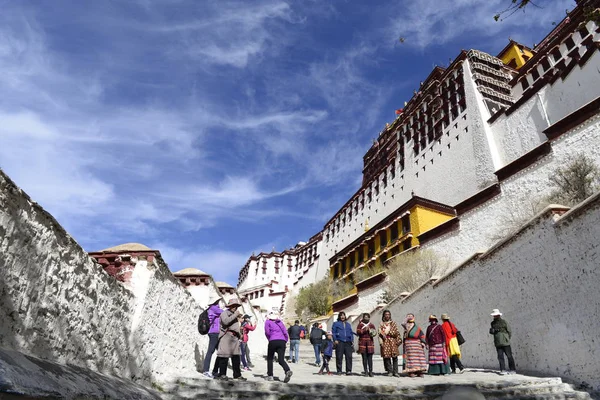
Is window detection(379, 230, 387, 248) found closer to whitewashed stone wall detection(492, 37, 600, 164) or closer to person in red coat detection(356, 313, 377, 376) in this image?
whitewashed stone wall detection(492, 37, 600, 164)

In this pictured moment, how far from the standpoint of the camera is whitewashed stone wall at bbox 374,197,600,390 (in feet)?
20.0

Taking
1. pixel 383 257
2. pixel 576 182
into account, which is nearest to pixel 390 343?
pixel 576 182

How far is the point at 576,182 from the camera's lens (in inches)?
555

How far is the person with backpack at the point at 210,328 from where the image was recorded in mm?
6571

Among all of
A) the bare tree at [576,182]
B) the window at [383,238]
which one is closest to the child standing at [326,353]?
the bare tree at [576,182]

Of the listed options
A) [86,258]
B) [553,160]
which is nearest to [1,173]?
[86,258]

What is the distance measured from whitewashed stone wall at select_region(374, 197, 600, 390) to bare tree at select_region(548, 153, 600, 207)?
21.7 ft

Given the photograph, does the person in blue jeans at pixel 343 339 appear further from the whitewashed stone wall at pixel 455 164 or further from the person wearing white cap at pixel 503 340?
the whitewashed stone wall at pixel 455 164

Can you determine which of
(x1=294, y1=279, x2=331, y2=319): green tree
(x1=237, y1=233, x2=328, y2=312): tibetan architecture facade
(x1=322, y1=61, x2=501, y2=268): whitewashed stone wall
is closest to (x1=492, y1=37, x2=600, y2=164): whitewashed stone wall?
(x1=322, y1=61, x2=501, y2=268): whitewashed stone wall

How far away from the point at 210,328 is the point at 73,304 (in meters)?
3.40

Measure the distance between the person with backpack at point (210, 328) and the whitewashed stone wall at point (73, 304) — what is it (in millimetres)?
472

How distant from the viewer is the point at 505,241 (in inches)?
326

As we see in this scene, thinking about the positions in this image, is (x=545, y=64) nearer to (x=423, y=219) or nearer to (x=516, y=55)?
(x=516, y=55)

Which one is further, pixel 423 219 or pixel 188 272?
pixel 423 219
